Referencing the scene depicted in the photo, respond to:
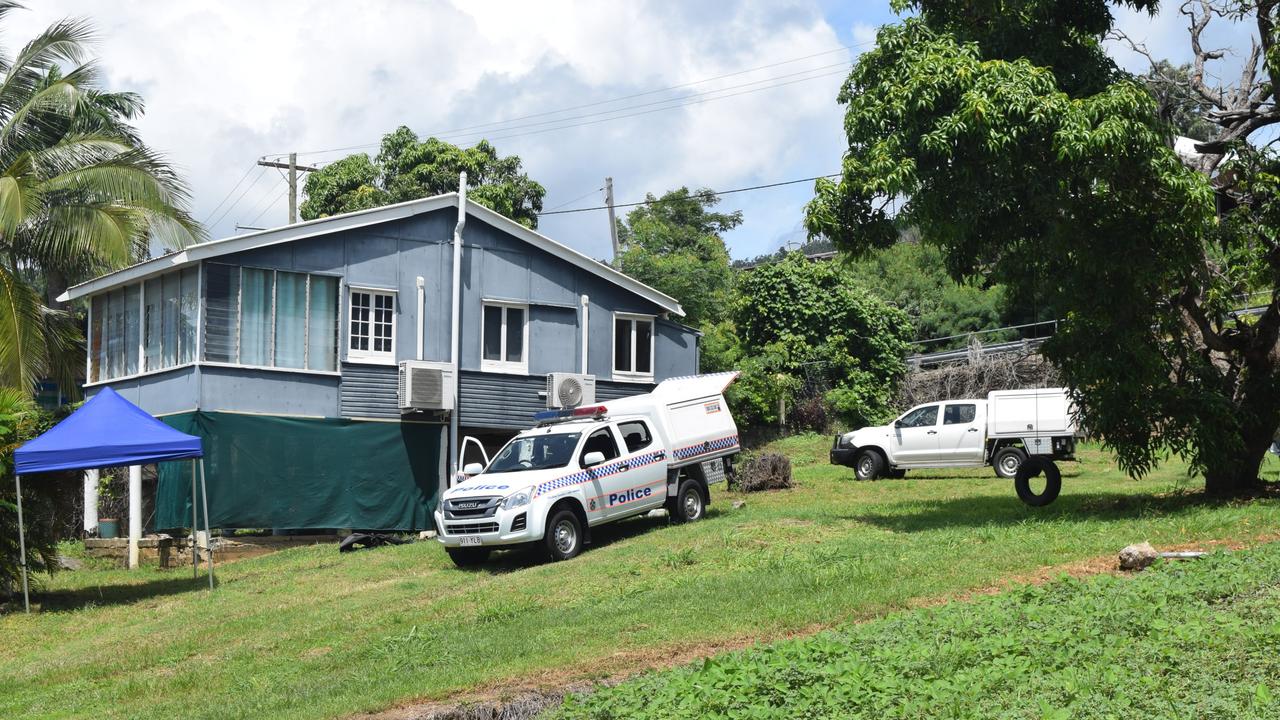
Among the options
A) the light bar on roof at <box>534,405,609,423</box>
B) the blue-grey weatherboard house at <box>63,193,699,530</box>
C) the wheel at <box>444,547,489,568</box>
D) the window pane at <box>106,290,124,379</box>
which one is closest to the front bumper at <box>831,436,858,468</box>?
the blue-grey weatherboard house at <box>63,193,699,530</box>

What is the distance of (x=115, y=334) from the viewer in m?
24.2

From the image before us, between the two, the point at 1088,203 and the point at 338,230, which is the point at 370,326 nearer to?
the point at 338,230

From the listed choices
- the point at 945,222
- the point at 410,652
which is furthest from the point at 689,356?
the point at 410,652

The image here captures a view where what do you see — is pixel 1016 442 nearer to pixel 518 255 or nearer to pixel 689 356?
pixel 689 356

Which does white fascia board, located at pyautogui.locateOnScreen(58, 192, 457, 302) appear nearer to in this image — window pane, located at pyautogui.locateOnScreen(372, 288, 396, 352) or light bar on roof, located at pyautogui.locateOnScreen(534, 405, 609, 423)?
window pane, located at pyautogui.locateOnScreen(372, 288, 396, 352)

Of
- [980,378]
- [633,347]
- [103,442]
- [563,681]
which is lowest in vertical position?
[563,681]

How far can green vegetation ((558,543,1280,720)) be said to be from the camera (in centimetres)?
680

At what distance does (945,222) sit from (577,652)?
8.13 meters

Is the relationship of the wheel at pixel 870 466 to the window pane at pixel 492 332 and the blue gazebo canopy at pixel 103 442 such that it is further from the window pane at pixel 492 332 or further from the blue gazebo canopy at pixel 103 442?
the blue gazebo canopy at pixel 103 442

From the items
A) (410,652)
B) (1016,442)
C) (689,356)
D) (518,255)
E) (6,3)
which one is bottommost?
(410,652)

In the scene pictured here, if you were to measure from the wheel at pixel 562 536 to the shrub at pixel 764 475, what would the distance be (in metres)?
7.28

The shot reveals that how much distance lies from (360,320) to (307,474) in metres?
3.28

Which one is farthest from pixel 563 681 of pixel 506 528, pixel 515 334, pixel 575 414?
pixel 515 334

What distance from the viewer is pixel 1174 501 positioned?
52.6 feet
